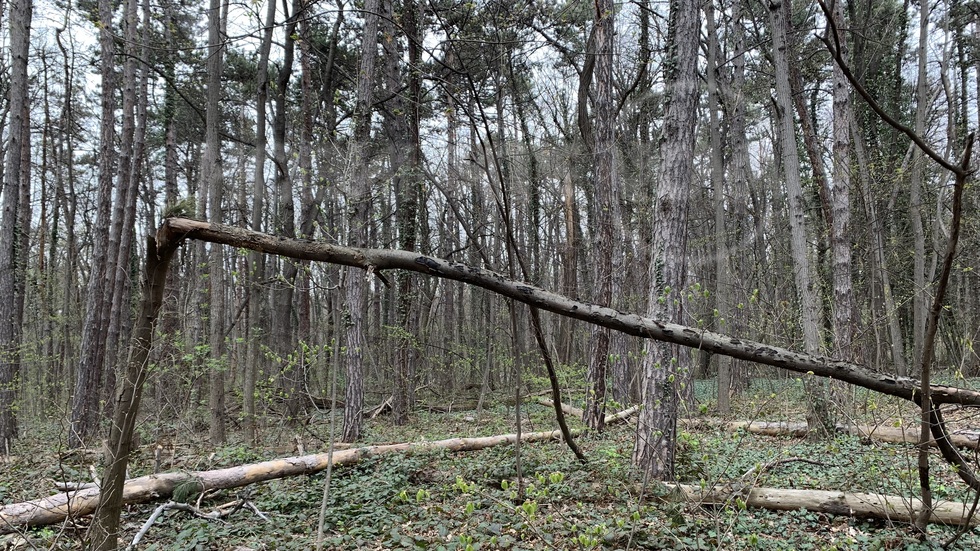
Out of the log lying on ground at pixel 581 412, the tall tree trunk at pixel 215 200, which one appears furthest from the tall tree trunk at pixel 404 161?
the log lying on ground at pixel 581 412

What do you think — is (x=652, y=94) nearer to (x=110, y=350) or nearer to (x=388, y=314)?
(x=388, y=314)

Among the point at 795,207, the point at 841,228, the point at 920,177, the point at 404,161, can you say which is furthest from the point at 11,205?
the point at 920,177

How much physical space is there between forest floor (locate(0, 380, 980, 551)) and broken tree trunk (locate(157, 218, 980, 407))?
645mm

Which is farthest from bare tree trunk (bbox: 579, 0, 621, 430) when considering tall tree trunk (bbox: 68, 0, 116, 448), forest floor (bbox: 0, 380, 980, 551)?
tall tree trunk (bbox: 68, 0, 116, 448)

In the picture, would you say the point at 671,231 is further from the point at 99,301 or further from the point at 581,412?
the point at 99,301

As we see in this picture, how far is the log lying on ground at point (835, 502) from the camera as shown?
4.04 meters

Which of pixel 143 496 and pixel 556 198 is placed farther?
pixel 556 198

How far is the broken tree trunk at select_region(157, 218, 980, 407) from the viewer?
2842mm

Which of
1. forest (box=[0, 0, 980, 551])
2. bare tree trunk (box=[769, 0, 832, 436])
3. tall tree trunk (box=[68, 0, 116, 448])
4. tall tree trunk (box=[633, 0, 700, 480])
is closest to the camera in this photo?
forest (box=[0, 0, 980, 551])

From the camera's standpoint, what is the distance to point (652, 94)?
1562 centimetres

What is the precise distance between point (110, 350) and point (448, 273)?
370 inches

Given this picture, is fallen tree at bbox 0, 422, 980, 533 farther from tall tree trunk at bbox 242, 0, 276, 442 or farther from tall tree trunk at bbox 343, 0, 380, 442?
tall tree trunk at bbox 242, 0, 276, 442

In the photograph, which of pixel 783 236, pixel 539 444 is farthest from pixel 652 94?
pixel 539 444

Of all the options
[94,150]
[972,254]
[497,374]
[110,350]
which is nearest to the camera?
[110,350]
